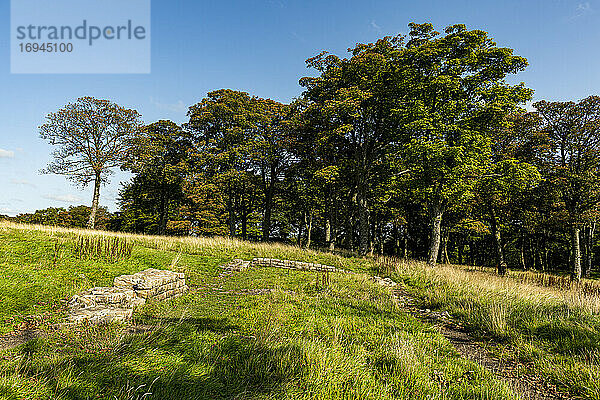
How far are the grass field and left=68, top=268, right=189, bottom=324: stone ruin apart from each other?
43cm

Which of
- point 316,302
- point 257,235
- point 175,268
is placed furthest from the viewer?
point 257,235

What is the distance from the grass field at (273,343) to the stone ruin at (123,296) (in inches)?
17.0

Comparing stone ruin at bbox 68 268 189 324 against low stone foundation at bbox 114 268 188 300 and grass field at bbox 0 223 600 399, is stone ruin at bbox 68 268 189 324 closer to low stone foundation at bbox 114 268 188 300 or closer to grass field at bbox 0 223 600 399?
low stone foundation at bbox 114 268 188 300

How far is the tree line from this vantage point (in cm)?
1939

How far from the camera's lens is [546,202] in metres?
26.1

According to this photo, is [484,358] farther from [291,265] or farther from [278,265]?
[278,265]

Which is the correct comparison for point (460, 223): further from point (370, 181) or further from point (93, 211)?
point (93, 211)

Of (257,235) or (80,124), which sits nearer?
(80,124)

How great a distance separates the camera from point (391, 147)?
23.7 m

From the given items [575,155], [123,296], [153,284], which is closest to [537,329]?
[153,284]

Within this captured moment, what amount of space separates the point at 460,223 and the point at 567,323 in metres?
23.6

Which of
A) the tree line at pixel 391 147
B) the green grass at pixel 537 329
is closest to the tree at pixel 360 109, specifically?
the tree line at pixel 391 147

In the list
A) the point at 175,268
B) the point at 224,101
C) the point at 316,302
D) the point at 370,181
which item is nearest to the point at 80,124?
the point at 224,101

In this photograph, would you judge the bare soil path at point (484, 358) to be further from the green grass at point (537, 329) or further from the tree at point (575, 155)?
the tree at point (575, 155)
